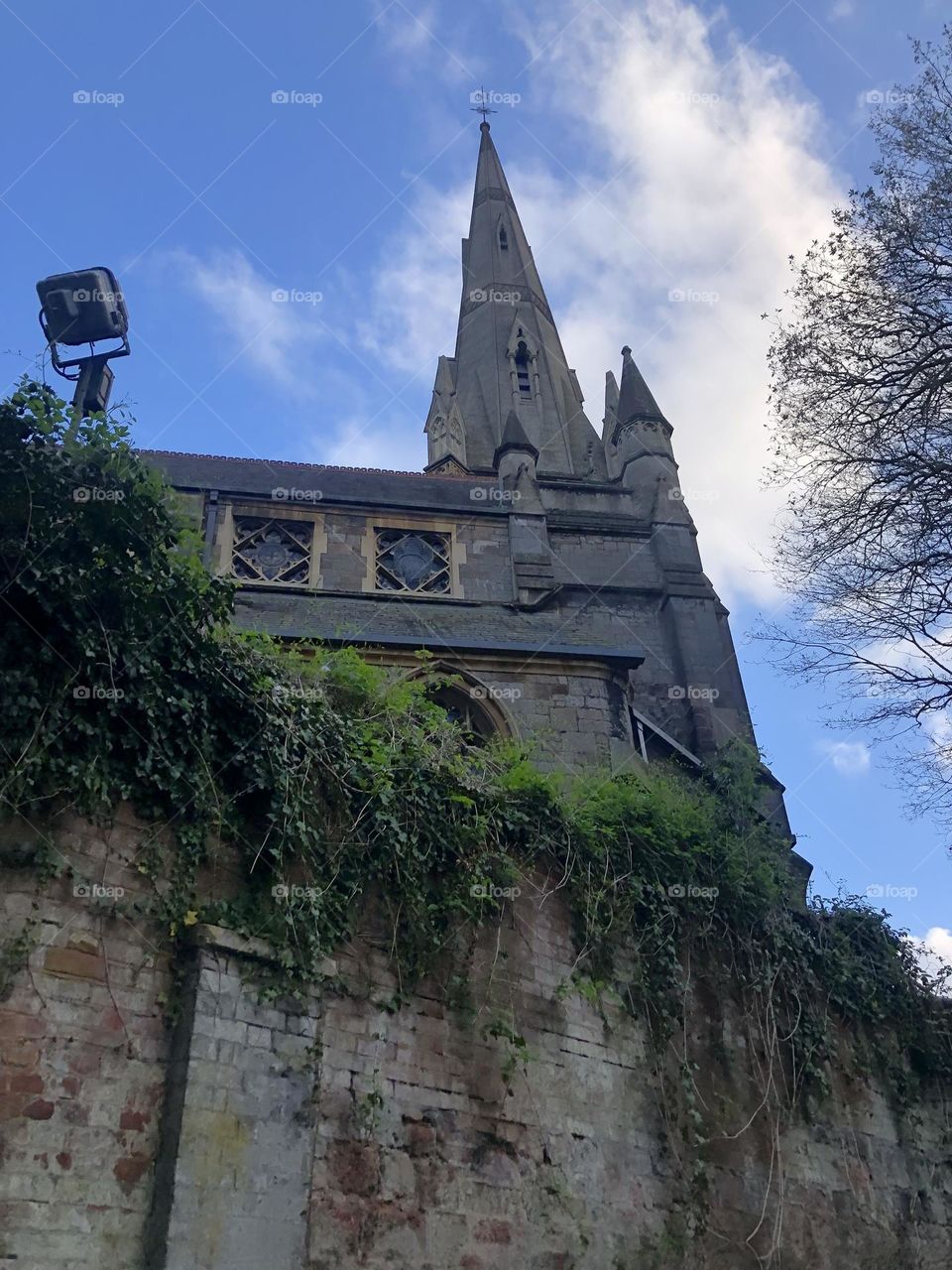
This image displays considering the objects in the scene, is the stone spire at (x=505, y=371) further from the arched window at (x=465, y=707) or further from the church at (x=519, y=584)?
the arched window at (x=465, y=707)

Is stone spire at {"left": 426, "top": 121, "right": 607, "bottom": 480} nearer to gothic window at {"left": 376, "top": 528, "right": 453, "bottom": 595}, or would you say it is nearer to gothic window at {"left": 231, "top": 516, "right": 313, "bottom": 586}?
gothic window at {"left": 376, "top": 528, "right": 453, "bottom": 595}

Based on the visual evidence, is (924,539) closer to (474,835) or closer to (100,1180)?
(474,835)

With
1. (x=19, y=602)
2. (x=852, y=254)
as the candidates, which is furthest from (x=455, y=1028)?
(x=852, y=254)

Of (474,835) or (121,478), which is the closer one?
(121,478)

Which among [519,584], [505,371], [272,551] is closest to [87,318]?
[272,551]

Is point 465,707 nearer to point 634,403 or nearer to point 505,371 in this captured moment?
point 634,403

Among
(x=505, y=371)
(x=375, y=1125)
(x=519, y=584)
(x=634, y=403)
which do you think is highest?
(x=505, y=371)

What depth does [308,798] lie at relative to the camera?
8.11 metres

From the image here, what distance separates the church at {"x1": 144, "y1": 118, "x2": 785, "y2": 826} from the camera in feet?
45.9

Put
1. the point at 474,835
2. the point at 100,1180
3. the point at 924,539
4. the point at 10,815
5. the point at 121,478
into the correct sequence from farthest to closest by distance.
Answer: the point at 924,539 < the point at 474,835 < the point at 121,478 < the point at 10,815 < the point at 100,1180

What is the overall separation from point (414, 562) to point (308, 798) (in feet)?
30.1

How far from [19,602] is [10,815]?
128cm

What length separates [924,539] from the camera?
9.99 m

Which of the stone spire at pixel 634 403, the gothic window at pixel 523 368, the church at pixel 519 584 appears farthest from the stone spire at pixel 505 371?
the church at pixel 519 584
